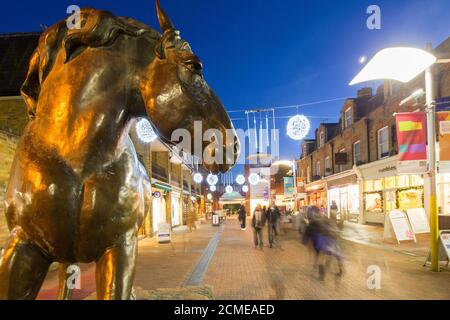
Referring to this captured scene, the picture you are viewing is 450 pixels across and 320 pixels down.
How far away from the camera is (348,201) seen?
30297 mm

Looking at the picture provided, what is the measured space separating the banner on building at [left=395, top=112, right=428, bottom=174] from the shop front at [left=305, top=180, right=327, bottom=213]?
23.6 metres

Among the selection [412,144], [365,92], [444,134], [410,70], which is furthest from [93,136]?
[365,92]

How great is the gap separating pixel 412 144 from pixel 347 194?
20268 mm

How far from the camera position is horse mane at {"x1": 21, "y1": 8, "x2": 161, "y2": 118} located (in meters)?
1.53

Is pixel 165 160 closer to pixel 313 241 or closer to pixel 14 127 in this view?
pixel 14 127

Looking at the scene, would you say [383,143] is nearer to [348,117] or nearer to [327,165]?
[348,117]

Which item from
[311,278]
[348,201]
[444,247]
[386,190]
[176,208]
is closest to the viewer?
[311,278]

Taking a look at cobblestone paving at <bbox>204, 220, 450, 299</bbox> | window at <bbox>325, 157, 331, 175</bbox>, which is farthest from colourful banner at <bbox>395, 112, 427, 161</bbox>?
window at <bbox>325, 157, 331, 175</bbox>

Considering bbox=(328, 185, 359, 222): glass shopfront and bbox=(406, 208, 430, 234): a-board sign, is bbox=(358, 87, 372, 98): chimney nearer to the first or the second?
bbox=(328, 185, 359, 222): glass shopfront

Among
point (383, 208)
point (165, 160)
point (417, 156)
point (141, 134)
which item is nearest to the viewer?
point (417, 156)

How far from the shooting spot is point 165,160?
28.4 meters
